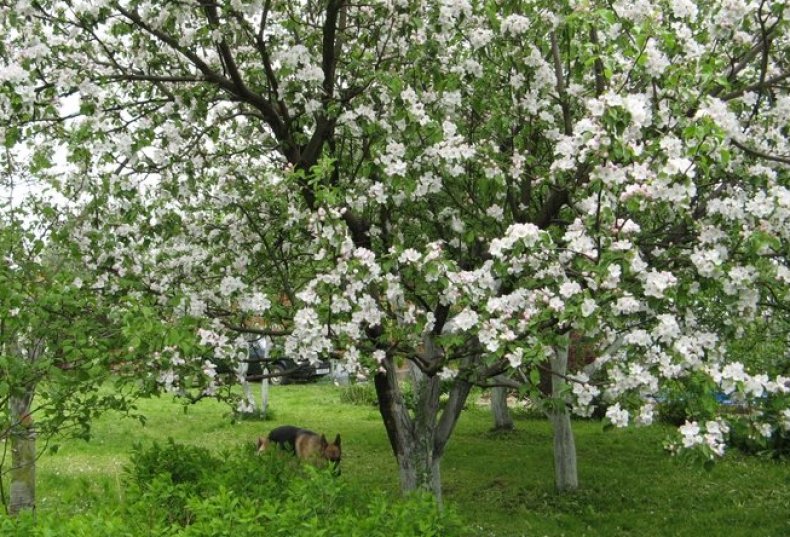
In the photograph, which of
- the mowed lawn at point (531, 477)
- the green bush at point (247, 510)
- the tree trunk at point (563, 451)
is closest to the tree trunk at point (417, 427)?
the mowed lawn at point (531, 477)

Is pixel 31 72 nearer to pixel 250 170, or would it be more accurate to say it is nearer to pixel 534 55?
pixel 250 170

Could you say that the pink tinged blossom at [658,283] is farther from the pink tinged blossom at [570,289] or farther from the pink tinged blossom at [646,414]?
the pink tinged blossom at [646,414]

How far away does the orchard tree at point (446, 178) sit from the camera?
527 centimetres

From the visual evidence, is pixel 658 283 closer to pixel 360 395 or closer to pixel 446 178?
pixel 446 178

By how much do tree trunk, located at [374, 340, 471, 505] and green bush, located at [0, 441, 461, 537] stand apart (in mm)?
1823

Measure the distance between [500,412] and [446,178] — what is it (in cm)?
1238

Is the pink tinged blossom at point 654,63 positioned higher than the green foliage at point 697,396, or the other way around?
the pink tinged blossom at point 654,63

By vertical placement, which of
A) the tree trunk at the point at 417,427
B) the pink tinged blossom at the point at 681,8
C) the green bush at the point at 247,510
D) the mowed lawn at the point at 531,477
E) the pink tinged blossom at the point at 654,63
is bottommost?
the mowed lawn at the point at 531,477

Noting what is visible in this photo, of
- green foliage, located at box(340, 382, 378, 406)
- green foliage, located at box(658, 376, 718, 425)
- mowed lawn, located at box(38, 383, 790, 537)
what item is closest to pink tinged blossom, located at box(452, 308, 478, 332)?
green foliage, located at box(658, 376, 718, 425)

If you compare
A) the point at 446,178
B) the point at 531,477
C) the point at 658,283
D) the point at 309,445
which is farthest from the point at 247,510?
the point at 531,477

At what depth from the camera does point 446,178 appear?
715 centimetres

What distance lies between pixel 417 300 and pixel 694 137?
3.36 meters

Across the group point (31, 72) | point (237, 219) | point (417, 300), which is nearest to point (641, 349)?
point (417, 300)

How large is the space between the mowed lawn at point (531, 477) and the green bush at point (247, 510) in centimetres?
55
